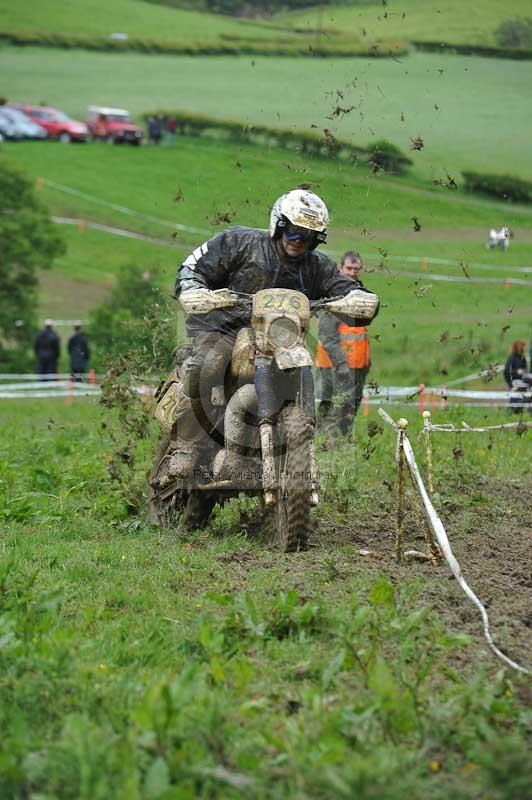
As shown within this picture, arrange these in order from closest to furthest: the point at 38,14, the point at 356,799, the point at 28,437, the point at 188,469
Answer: the point at 356,799
the point at 188,469
the point at 28,437
the point at 38,14

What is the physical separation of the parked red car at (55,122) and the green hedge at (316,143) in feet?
29.1

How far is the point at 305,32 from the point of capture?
42.2 metres

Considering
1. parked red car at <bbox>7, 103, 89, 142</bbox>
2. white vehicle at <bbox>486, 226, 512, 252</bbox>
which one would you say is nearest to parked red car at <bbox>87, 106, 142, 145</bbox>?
parked red car at <bbox>7, 103, 89, 142</bbox>

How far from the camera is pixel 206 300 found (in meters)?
8.62

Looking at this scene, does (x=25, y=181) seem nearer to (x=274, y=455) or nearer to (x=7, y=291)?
(x=7, y=291)

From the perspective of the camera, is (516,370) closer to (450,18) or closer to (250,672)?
(450,18)

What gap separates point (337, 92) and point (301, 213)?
2.63 meters

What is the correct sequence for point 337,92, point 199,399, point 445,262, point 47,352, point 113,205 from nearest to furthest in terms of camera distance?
point 199,399 → point 337,92 → point 47,352 → point 445,262 → point 113,205

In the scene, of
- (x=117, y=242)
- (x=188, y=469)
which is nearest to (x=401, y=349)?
(x=188, y=469)

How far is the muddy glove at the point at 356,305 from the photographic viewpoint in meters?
8.86

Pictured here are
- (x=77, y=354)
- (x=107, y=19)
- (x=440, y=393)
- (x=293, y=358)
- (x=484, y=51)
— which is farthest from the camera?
(x=107, y=19)

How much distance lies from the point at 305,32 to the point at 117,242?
12739 mm

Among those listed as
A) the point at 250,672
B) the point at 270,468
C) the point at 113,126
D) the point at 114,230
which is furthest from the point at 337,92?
the point at 113,126

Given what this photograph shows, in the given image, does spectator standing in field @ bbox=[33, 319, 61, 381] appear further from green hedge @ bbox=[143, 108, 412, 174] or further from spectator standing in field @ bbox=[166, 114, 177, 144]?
spectator standing in field @ bbox=[166, 114, 177, 144]
